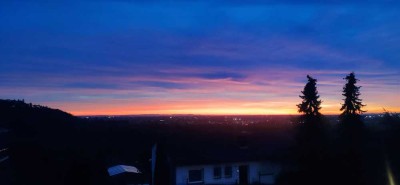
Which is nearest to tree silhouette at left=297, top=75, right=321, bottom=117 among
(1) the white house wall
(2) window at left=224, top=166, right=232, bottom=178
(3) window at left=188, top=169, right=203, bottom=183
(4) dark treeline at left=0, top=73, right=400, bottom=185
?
(4) dark treeline at left=0, top=73, right=400, bottom=185

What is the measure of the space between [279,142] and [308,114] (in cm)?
380

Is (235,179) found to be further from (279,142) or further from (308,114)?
(308,114)

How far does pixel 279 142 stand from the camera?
4084cm

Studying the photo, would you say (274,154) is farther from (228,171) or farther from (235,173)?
(228,171)

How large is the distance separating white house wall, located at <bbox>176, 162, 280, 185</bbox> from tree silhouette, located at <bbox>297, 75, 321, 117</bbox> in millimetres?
7820

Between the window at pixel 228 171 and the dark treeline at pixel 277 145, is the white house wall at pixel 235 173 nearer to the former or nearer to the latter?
the window at pixel 228 171

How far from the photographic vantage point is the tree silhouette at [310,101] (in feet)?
134

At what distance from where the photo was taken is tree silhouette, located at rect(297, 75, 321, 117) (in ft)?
134

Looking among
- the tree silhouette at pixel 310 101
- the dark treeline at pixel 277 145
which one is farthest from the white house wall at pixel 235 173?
the tree silhouette at pixel 310 101

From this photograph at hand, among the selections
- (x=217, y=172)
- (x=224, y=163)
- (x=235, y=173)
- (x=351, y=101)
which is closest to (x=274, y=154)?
(x=235, y=173)

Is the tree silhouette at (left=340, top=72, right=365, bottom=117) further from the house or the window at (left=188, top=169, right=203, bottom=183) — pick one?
the window at (left=188, top=169, right=203, bottom=183)

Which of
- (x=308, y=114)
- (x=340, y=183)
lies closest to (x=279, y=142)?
(x=308, y=114)

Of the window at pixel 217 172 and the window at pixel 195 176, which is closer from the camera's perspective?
the window at pixel 195 176

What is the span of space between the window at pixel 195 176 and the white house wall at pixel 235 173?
11.9 inches
